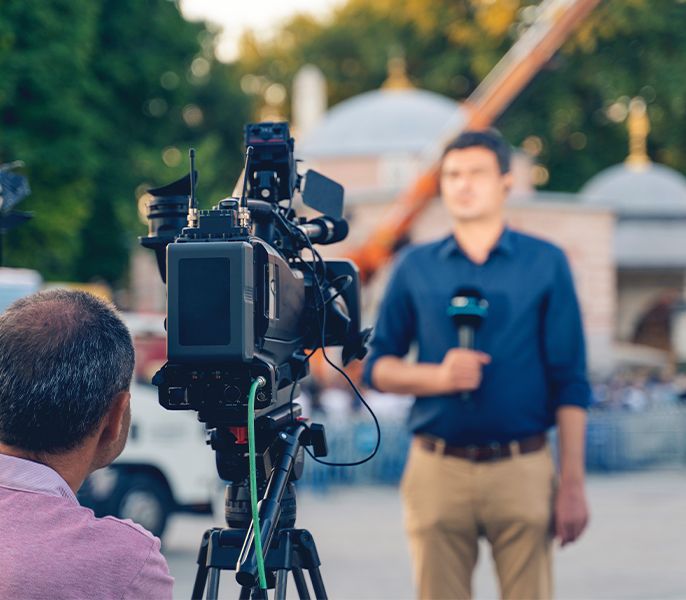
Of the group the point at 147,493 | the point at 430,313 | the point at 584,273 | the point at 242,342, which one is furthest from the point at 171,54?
the point at 242,342

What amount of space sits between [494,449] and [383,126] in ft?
135

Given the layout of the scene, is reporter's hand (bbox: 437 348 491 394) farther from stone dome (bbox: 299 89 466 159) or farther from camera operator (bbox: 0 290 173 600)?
stone dome (bbox: 299 89 466 159)

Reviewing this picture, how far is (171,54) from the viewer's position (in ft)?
86.4

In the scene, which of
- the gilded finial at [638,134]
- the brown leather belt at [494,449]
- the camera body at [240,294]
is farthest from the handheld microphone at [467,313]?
the gilded finial at [638,134]

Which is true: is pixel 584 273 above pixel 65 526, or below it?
above

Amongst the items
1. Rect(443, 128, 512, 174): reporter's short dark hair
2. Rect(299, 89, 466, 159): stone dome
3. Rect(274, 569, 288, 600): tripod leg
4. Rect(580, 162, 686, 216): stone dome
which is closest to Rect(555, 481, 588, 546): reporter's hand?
Rect(443, 128, 512, 174): reporter's short dark hair

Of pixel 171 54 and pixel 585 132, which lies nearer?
pixel 171 54

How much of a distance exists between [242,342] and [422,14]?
138ft

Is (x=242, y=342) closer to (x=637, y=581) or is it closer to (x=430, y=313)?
(x=430, y=313)

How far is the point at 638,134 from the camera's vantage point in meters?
43.1

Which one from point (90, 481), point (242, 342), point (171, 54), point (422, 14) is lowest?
point (90, 481)

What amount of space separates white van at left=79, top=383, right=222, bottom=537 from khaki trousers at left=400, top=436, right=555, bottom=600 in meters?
6.06

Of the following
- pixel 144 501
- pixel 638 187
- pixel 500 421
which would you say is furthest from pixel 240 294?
pixel 638 187

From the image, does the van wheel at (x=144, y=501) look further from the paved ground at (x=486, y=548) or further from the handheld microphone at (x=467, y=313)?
the handheld microphone at (x=467, y=313)
